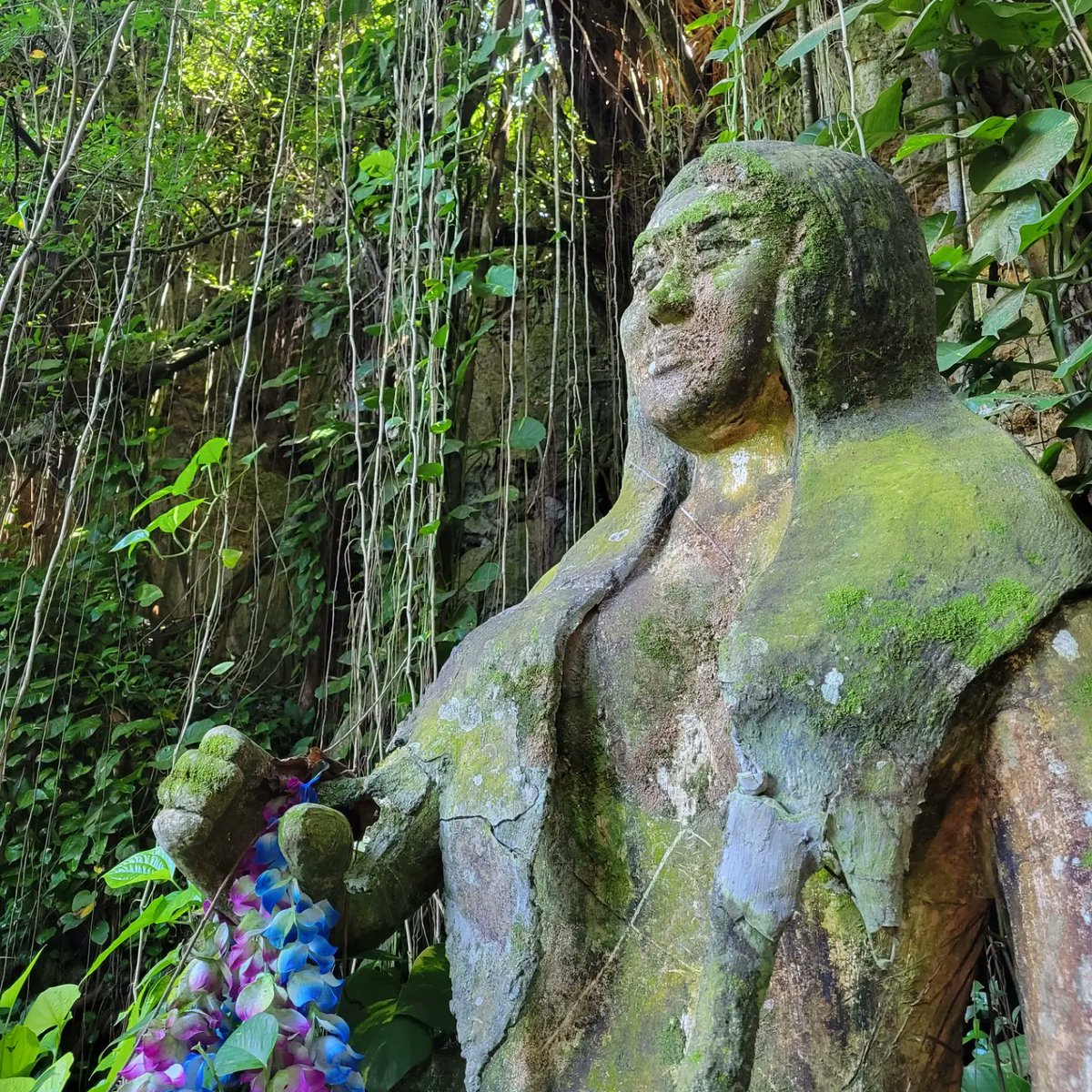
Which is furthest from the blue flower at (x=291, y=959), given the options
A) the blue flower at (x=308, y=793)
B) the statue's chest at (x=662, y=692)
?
the statue's chest at (x=662, y=692)

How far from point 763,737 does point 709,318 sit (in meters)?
0.40

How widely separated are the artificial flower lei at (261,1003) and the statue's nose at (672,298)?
64 centimetres

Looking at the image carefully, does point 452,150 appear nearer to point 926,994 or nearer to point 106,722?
point 106,722

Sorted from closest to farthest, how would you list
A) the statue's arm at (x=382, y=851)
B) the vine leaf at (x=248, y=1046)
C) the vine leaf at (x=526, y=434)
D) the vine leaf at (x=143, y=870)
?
the vine leaf at (x=248, y=1046)
the statue's arm at (x=382, y=851)
the vine leaf at (x=143, y=870)
the vine leaf at (x=526, y=434)

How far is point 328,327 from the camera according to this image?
2.72 m

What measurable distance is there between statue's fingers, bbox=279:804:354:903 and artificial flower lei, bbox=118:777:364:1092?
1cm

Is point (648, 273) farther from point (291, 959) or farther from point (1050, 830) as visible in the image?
point (291, 959)

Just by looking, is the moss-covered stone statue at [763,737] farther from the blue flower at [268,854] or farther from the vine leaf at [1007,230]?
the vine leaf at [1007,230]

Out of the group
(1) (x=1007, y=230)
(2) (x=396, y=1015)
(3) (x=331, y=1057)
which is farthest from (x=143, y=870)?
(1) (x=1007, y=230)

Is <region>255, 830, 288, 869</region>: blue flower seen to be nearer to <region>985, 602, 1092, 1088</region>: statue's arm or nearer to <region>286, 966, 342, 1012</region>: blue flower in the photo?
<region>286, 966, 342, 1012</region>: blue flower

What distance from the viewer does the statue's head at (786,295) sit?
0.95 metres

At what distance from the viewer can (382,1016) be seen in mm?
1153

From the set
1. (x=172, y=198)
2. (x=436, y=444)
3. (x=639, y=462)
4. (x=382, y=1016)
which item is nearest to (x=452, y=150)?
(x=436, y=444)

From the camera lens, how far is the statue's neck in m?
1.03
